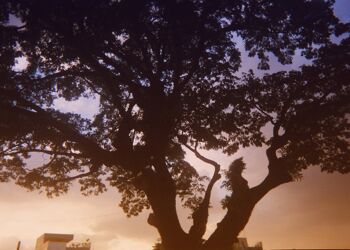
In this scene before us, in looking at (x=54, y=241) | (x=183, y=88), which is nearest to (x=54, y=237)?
(x=54, y=241)

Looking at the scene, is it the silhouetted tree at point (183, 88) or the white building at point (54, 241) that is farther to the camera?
the white building at point (54, 241)

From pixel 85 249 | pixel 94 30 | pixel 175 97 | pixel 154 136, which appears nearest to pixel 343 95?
pixel 175 97

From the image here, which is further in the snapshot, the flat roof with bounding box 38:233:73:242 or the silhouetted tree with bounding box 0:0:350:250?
the flat roof with bounding box 38:233:73:242

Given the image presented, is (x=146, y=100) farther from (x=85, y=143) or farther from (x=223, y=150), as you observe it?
(x=223, y=150)

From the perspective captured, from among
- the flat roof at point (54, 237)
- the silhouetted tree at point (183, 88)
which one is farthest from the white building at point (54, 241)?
the silhouetted tree at point (183, 88)

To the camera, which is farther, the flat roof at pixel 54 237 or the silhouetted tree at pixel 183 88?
the flat roof at pixel 54 237

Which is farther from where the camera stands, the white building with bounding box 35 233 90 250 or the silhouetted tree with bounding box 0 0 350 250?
the white building with bounding box 35 233 90 250

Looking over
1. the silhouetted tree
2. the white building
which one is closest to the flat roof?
the white building

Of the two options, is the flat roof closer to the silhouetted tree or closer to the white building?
the white building

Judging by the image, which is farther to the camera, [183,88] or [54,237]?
[54,237]

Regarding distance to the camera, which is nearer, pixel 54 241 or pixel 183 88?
pixel 183 88

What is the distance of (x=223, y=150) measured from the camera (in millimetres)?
16297

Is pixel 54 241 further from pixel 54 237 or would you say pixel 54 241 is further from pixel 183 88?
pixel 183 88

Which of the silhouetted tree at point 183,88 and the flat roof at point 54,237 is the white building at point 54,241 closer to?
the flat roof at point 54,237
